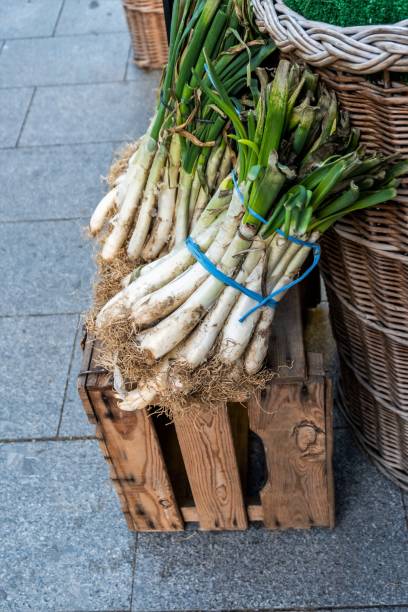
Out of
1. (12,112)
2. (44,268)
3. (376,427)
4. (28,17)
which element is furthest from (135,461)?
(28,17)

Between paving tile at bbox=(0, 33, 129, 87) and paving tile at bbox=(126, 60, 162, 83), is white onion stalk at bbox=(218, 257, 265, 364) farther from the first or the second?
paving tile at bbox=(0, 33, 129, 87)

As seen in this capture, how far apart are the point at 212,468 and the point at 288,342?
16.3 inches

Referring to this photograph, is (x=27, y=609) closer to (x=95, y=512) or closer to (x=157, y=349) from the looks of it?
(x=95, y=512)

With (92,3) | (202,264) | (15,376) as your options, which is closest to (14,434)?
(15,376)

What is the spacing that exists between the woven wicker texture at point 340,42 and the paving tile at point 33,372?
160 cm

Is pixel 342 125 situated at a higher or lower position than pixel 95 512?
higher

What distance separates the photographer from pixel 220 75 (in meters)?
1.75

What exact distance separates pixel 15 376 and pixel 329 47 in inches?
71.2

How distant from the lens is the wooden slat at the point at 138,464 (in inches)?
71.4

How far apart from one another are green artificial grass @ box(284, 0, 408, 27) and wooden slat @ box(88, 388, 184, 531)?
3.21ft

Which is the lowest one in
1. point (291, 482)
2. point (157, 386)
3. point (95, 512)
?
point (95, 512)

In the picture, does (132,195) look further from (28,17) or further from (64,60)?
(28,17)

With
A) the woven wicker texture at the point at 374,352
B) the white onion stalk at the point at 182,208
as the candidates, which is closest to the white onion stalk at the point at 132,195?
the white onion stalk at the point at 182,208

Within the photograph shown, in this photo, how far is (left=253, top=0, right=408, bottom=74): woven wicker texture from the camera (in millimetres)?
1303
